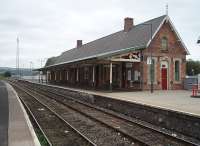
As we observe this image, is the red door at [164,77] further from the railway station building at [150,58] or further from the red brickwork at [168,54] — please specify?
the red brickwork at [168,54]

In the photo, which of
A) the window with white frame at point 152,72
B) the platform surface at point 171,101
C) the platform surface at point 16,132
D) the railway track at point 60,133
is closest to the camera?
the platform surface at point 16,132

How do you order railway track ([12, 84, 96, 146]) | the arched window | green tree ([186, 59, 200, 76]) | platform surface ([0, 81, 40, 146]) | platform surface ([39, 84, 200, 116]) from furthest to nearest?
green tree ([186, 59, 200, 76]), the arched window, platform surface ([39, 84, 200, 116]), railway track ([12, 84, 96, 146]), platform surface ([0, 81, 40, 146])

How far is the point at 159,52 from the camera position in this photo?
1214 inches

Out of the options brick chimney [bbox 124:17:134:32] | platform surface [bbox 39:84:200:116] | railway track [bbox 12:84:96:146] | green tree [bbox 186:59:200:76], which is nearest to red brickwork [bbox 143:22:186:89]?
brick chimney [bbox 124:17:134:32]

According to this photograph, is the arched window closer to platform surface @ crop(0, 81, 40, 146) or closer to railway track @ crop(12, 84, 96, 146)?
railway track @ crop(12, 84, 96, 146)

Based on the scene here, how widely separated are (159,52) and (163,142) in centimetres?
2096

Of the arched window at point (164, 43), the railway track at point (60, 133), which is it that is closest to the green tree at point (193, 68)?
the arched window at point (164, 43)

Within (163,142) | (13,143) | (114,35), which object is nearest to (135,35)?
(114,35)

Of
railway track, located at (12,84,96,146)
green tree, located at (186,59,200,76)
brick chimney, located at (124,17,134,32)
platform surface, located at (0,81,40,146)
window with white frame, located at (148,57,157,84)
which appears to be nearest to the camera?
platform surface, located at (0,81,40,146)

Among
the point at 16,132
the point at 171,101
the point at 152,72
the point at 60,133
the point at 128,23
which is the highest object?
the point at 128,23

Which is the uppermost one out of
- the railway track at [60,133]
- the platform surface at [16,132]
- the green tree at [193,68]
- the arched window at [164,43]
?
the arched window at [164,43]

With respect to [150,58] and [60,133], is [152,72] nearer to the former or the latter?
[150,58]

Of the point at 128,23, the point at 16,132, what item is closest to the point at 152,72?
the point at 128,23

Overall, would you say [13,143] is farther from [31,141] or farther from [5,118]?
[5,118]
